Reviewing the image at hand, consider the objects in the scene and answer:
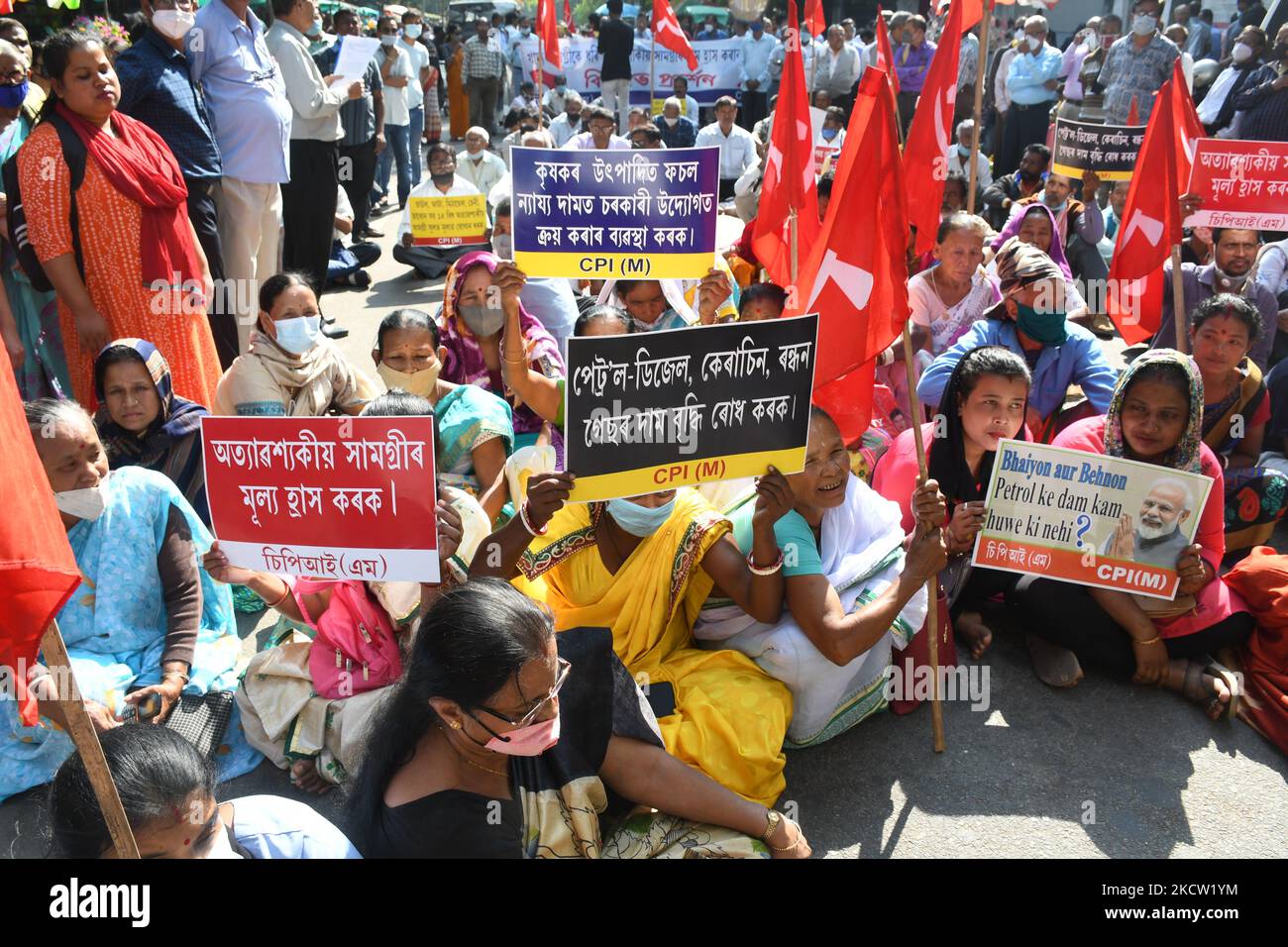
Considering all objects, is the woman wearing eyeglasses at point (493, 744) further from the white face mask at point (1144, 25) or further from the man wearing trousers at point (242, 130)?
the white face mask at point (1144, 25)

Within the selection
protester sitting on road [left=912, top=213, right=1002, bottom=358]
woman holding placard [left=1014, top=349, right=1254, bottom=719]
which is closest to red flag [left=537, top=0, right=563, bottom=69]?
protester sitting on road [left=912, top=213, right=1002, bottom=358]

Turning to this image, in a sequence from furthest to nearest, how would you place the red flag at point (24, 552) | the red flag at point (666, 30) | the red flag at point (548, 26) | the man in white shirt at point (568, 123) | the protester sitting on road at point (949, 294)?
1. the man in white shirt at point (568, 123)
2. the red flag at point (666, 30)
3. the red flag at point (548, 26)
4. the protester sitting on road at point (949, 294)
5. the red flag at point (24, 552)

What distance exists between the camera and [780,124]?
5633 mm

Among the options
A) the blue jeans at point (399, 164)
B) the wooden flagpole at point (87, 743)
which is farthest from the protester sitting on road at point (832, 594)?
the blue jeans at point (399, 164)

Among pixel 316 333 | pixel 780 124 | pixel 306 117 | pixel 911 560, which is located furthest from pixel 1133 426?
pixel 306 117

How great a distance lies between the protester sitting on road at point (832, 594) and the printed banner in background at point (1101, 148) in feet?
14.7

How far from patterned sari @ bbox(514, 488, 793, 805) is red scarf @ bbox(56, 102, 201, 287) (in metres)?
2.62

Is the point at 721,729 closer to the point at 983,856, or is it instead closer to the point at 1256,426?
the point at 983,856

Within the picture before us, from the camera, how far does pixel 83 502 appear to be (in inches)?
128

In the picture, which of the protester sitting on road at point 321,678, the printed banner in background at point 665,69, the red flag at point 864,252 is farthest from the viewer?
the printed banner in background at point 665,69

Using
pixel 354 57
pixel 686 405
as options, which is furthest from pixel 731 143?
pixel 686 405

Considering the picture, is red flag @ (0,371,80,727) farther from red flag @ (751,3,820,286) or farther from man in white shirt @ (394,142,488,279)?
man in white shirt @ (394,142,488,279)

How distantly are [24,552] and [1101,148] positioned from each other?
273 inches

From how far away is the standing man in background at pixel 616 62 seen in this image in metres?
14.5
